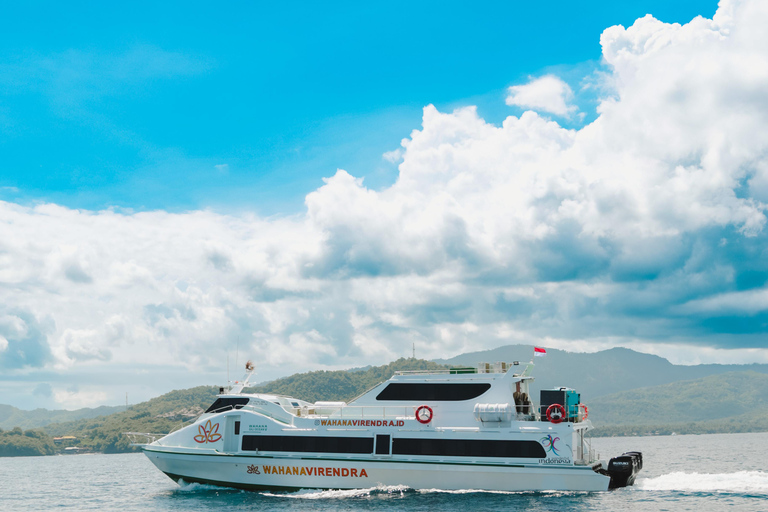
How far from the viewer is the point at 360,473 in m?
26.9

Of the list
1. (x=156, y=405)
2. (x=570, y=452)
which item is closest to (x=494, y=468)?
(x=570, y=452)

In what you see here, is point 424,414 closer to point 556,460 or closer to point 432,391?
point 432,391

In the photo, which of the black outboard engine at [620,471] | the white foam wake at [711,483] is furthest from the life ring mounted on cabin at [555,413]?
the white foam wake at [711,483]

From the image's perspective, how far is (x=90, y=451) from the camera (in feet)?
483

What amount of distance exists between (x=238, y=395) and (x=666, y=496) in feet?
64.3

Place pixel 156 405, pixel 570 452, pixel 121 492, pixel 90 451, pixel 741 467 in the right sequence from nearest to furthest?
1. pixel 570 452
2. pixel 121 492
3. pixel 741 467
4. pixel 90 451
5. pixel 156 405

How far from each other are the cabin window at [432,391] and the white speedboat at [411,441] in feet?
0.14

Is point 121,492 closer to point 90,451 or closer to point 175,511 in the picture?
point 175,511

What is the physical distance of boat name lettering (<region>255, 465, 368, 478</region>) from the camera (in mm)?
26922

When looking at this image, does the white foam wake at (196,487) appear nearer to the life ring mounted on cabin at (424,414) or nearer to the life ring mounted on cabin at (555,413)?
the life ring mounted on cabin at (424,414)

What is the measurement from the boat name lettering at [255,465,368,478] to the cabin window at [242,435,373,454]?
0.74m

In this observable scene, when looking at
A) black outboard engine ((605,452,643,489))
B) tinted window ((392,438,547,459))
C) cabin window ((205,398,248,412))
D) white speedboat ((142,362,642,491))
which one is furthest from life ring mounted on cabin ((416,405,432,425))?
cabin window ((205,398,248,412))

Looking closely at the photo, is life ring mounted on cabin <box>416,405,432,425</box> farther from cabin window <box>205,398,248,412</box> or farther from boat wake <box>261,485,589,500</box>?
cabin window <box>205,398,248,412</box>

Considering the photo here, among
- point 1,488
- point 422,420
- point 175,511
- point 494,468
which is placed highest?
point 422,420
